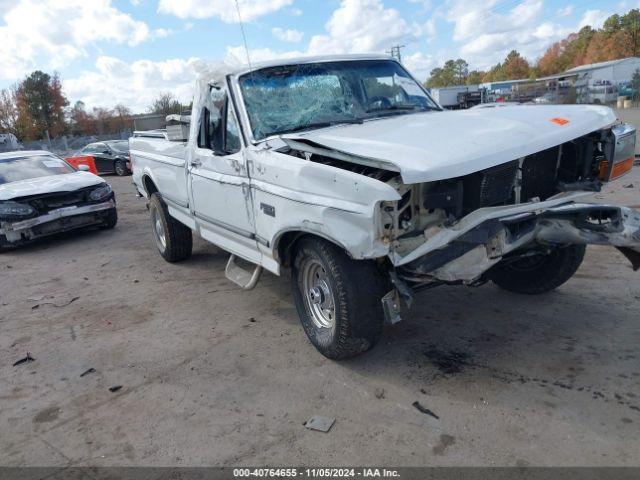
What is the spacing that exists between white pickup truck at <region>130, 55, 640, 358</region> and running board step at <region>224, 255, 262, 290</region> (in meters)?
0.02

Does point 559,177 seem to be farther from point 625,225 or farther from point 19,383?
point 19,383

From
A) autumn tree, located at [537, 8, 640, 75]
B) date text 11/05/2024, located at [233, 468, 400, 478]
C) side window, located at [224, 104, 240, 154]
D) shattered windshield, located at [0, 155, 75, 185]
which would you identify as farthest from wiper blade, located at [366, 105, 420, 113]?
autumn tree, located at [537, 8, 640, 75]

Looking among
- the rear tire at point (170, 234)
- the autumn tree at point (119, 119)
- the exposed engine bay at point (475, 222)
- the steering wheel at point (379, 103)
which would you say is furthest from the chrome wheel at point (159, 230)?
the autumn tree at point (119, 119)

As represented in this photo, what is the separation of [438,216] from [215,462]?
195cm

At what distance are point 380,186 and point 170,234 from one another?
4.25 meters

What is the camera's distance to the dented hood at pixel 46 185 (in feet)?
26.7

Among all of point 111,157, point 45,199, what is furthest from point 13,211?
point 111,157

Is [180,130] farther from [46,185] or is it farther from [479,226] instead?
[46,185]

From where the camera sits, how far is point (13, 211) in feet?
26.2

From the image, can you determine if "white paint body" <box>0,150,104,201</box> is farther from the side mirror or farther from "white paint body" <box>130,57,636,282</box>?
"white paint body" <box>130,57,636,282</box>

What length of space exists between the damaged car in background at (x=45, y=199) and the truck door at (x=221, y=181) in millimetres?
4154

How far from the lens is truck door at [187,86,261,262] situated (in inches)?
170

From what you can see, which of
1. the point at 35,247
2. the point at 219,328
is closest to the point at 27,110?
the point at 35,247

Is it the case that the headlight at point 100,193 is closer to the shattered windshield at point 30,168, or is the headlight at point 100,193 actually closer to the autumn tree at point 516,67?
the shattered windshield at point 30,168
